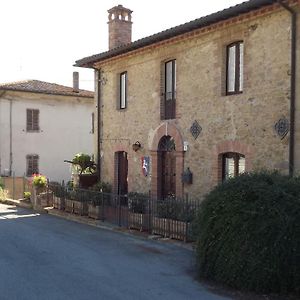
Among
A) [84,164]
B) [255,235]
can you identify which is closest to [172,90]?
[84,164]

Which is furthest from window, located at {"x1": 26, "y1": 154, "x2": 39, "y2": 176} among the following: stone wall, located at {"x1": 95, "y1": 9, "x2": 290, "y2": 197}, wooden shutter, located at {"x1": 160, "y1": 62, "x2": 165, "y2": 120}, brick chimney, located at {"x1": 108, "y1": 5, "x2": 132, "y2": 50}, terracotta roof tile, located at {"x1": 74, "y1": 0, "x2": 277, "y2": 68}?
wooden shutter, located at {"x1": 160, "y1": 62, "x2": 165, "y2": 120}

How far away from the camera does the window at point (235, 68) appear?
40.9ft

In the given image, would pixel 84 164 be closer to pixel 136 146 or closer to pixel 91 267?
pixel 136 146

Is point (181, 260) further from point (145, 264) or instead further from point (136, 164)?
point (136, 164)

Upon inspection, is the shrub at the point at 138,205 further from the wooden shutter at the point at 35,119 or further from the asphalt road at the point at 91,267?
the wooden shutter at the point at 35,119

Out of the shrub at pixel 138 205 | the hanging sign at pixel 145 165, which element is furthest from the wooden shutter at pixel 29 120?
the shrub at pixel 138 205

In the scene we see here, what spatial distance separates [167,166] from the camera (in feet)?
50.3

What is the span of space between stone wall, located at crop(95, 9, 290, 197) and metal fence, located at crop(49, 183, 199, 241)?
166 cm

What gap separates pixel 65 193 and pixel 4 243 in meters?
5.99

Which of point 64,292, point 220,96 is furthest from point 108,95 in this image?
point 64,292

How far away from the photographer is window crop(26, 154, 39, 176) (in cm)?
2862

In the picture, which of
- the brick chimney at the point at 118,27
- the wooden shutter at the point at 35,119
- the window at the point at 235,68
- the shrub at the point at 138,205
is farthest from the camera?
the wooden shutter at the point at 35,119

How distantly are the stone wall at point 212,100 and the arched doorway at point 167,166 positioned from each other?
1.29 feet

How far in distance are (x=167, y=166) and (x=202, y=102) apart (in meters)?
2.79
